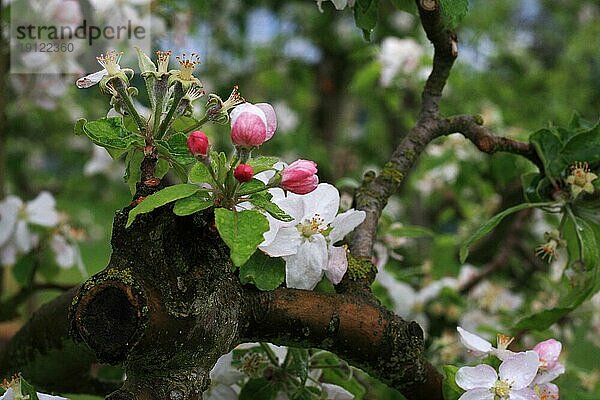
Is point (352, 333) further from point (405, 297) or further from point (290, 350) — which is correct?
point (405, 297)

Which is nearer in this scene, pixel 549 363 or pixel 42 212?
pixel 549 363

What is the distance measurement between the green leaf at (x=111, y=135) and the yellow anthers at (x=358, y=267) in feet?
0.83

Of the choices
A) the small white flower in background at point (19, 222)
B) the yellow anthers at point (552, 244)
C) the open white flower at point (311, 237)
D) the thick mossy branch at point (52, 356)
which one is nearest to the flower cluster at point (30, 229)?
the small white flower in background at point (19, 222)

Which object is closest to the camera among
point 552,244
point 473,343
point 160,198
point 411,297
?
point 160,198

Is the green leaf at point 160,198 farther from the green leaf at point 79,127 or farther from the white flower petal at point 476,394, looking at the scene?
the white flower petal at point 476,394

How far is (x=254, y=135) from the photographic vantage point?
0.64m

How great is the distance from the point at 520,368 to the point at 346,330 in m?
0.17

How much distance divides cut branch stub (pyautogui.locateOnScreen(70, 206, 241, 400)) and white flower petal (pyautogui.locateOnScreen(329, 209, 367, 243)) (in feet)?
0.47

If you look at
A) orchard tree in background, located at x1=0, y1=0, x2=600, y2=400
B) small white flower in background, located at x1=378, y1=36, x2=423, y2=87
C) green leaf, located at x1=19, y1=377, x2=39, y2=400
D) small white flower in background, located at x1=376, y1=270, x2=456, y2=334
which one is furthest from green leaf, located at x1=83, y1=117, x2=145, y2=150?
small white flower in background, located at x1=378, y1=36, x2=423, y2=87

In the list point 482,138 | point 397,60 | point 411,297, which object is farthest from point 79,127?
point 397,60

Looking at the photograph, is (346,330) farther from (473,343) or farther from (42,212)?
(42,212)

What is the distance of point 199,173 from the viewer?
638 mm

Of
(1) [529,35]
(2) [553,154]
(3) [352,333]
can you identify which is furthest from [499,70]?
(3) [352,333]

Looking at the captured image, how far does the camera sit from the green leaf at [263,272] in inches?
27.3
